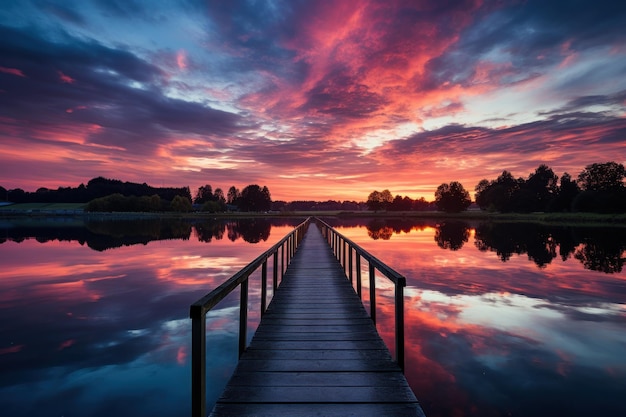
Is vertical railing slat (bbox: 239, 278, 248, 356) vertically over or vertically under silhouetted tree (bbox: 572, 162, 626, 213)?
under

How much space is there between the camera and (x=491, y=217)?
3403 inches

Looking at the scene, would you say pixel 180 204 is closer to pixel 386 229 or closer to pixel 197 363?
pixel 386 229

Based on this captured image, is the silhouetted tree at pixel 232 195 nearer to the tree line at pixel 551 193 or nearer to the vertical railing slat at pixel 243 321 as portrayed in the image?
the tree line at pixel 551 193

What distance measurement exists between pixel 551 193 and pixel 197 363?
112417 millimetres

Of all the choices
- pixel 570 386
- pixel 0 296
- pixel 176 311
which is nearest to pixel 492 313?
pixel 570 386

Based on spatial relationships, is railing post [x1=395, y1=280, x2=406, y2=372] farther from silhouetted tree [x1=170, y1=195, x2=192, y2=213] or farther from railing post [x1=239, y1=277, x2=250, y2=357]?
silhouetted tree [x1=170, y1=195, x2=192, y2=213]

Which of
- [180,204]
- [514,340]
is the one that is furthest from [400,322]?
[180,204]

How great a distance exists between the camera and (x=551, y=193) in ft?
308

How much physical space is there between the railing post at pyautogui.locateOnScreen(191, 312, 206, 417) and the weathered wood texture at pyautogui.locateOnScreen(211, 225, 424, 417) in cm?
24

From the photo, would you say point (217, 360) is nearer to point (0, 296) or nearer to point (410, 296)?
point (410, 296)

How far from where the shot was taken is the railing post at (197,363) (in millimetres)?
2994

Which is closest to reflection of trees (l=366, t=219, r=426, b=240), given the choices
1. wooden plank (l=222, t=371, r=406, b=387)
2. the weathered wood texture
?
the weathered wood texture

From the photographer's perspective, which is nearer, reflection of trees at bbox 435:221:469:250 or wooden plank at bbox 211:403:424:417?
wooden plank at bbox 211:403:424:417

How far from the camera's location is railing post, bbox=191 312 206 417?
299 cm
